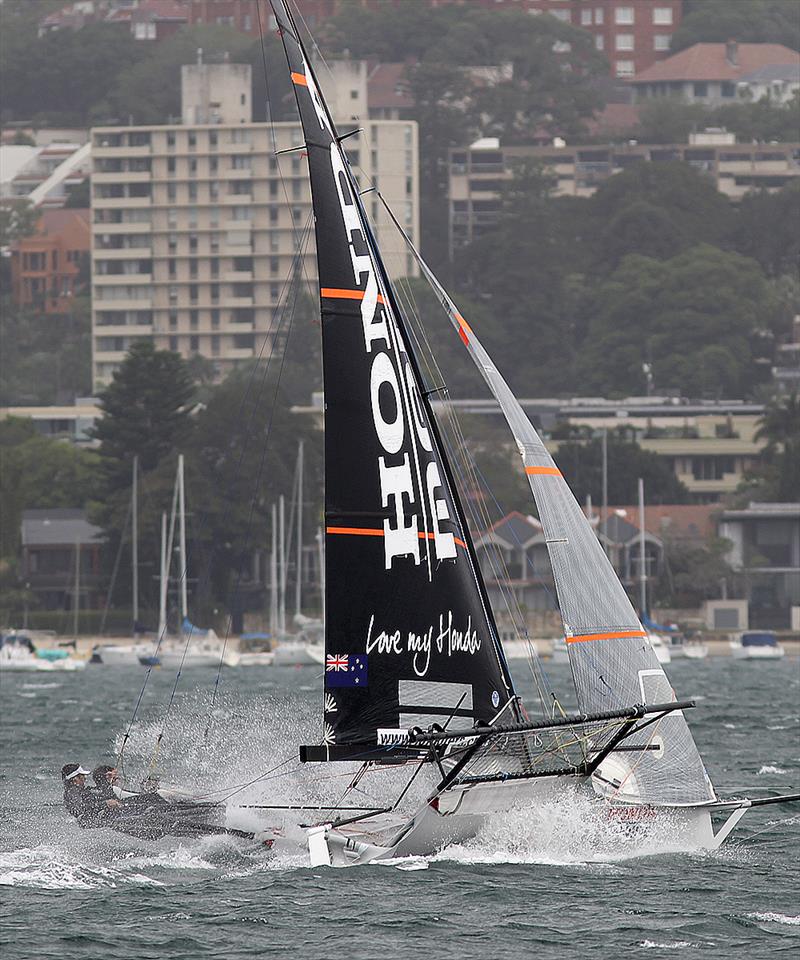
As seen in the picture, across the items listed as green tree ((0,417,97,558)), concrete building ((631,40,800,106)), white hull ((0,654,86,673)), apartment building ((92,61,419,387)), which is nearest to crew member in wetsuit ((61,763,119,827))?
white hull ((0,654,86,673))

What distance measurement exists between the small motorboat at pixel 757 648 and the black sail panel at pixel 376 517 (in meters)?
52.0

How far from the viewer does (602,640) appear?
52.6 ft

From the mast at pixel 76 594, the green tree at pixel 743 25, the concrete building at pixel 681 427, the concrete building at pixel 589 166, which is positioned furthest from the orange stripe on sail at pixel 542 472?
the green tree at pixel 743 25

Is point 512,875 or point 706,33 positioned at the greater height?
point 706,33

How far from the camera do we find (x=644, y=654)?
16.1 m

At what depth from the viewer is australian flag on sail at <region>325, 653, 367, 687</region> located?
621 inches

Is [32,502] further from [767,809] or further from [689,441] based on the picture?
[767,809]

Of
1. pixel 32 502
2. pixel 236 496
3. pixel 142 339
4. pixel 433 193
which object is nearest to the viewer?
pixel 236 496

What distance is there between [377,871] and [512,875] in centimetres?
95

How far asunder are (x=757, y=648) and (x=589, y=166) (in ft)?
258

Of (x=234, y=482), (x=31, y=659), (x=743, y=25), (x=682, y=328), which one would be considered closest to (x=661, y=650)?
(x=31, y=659)

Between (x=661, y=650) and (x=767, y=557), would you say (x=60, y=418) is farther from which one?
(x=661, y=650)

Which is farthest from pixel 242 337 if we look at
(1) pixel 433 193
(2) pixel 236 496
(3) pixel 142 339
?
(2) pixel 236 496

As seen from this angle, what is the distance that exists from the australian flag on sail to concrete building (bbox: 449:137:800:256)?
389 feet
